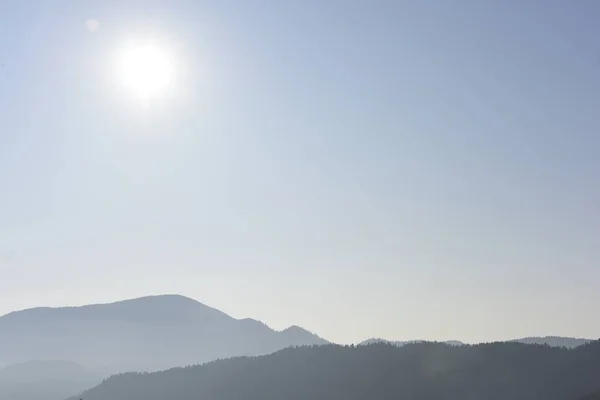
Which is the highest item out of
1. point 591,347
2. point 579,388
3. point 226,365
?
point 226,365

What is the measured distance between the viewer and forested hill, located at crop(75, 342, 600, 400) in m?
113

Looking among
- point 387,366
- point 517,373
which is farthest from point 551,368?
point 387,366

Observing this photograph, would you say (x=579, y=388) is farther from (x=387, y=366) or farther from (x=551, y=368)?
(x=387, y=366)

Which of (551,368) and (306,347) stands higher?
(306,347)

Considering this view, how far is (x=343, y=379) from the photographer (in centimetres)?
15275

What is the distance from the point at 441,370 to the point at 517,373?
60.0ft

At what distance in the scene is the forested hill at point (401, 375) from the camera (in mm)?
113000

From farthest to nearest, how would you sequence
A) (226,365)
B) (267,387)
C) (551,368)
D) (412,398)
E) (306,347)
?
(226,365) → (306,347) → (267,387) → (412,398) → (551,368)

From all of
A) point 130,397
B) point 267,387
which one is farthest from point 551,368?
point 130,397

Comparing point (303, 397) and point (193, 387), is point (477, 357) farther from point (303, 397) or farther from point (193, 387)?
point (193, 387)

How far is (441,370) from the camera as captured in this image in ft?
443

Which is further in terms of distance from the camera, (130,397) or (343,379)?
(130,397)

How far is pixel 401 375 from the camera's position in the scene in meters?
142

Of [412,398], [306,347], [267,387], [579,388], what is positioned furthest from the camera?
[306,347]
